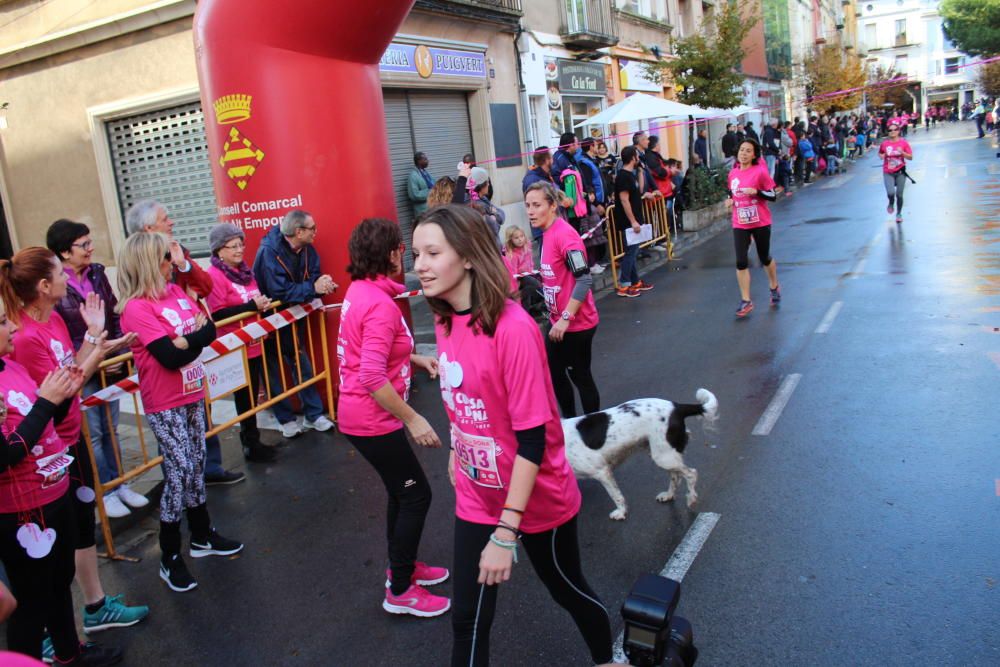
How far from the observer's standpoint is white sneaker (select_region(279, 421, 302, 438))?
22.2ft

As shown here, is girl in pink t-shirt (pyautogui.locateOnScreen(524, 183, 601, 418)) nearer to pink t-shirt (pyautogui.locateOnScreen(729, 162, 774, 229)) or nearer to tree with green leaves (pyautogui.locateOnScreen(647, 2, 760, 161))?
pink t-shirt (pyautogui.locateOnScreen(729, 162, 774, 229))

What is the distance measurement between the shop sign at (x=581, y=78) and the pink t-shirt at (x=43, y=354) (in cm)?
1767

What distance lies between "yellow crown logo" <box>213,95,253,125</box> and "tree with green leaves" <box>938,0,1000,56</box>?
7553 centimetres

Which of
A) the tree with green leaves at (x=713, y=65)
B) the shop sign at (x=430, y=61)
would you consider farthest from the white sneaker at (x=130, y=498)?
the tree with green leaves at (x=713, y=65)

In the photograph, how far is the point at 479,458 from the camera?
2633 millimetres

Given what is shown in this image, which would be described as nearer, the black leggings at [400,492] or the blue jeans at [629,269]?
the black leggings at [400,492]

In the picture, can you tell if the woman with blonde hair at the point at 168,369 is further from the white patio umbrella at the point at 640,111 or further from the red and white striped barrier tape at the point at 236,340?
the white patio umbrella at the point at 640,111

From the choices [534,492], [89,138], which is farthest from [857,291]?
[89,138]

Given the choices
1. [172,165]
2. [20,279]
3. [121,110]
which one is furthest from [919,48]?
[20,279]

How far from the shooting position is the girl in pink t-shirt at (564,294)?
509cm

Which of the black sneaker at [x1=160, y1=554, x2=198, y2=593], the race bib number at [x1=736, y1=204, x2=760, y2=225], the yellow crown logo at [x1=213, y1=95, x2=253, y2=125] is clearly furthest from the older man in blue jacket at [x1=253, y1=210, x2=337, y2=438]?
the race bib number at [x1=736, y1=204, x2=760, y2=225]

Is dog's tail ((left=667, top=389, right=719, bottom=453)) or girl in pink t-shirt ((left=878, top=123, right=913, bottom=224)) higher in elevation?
girl in pink t-shirt ((left=878, top=123, right=913, bottom=224))

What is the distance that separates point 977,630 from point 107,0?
13496mm

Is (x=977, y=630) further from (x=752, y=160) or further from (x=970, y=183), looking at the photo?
(x=970, y=183)
